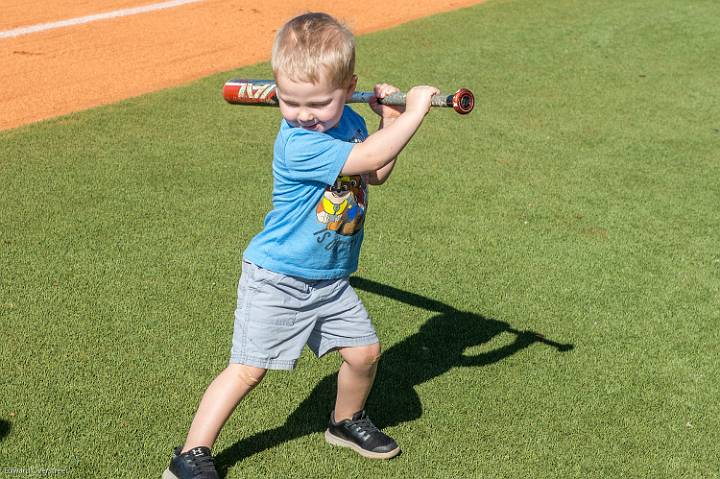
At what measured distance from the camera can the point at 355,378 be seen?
11.8 ft

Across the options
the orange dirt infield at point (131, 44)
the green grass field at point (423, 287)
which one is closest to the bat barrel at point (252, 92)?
the green grass field at point (423, 287)

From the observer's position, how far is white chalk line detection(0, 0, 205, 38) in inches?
369

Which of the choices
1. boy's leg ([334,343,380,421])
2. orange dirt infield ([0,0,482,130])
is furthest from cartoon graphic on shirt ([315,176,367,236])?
orange dirt infield ([0,0,482,130])

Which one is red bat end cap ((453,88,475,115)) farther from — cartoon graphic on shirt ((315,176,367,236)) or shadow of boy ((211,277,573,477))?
shadow of boy ((211,277,573,477))

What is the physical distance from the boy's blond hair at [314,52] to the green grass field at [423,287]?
1485mm

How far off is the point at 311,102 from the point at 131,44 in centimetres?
670

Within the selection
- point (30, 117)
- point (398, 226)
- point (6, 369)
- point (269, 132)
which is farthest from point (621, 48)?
point (6, 369)

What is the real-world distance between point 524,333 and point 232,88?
5.98ft

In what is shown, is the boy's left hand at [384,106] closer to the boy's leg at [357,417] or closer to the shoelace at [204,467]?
the boy's leg at [357,417]

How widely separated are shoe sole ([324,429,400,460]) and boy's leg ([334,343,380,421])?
0.08 meters

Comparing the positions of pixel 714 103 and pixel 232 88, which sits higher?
pixel 232 88

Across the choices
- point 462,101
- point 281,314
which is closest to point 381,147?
point 462,101

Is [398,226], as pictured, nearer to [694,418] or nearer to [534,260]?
[534,260]

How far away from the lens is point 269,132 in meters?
6.88
